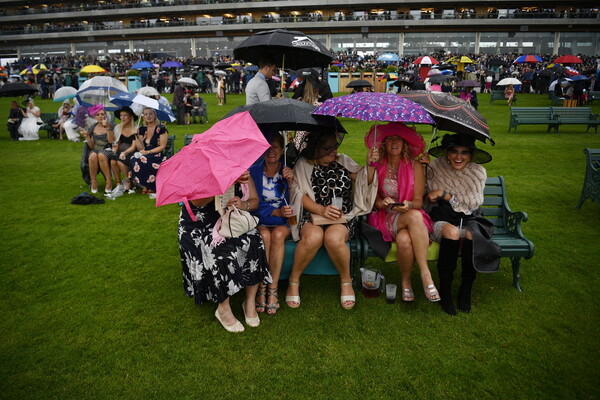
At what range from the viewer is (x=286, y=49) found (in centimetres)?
506

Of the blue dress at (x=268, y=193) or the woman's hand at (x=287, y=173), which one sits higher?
the woman's hand at (x=287, y=173)

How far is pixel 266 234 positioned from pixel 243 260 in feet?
1.36

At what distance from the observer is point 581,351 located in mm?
3162

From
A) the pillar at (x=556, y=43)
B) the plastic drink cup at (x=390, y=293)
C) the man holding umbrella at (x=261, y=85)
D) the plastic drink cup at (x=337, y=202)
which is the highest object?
the pillar at (x=556, y=43)

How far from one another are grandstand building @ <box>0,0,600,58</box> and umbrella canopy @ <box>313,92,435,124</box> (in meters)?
49.1

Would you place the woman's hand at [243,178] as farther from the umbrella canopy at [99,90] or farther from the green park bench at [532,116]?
the green park bench at [532,116]

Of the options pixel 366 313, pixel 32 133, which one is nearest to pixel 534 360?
pixel 366 313

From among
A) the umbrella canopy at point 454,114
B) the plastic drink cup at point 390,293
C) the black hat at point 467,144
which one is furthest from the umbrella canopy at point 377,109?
the plastic drink cup at point 390,293

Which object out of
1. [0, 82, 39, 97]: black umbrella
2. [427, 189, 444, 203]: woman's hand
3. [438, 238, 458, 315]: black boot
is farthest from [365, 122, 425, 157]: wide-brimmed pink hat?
[0, 82, 39, 97]: black umbrella

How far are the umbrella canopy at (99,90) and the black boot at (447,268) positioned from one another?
7.44 m

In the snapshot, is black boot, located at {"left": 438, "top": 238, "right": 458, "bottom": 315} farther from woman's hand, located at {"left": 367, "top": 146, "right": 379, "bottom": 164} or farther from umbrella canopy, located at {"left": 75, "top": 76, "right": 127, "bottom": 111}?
umbrella canopy, located at {"left": 75, "top": 76, "right": 127, "bottom": 111}

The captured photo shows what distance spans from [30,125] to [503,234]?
1423 cm

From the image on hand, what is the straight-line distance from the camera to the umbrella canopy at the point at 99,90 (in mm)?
8742

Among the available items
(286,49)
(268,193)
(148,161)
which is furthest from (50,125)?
(268,193)
